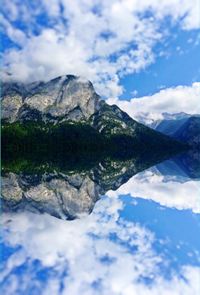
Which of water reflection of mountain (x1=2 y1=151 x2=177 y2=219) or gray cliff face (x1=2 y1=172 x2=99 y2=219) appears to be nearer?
gray cliff face (x1=2 y1=172 x2=99 y2=219)

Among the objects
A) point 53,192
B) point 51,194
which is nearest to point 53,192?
point 53,192

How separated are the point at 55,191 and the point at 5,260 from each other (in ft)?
83.4

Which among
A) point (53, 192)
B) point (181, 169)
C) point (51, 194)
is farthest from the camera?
point (181, 169)

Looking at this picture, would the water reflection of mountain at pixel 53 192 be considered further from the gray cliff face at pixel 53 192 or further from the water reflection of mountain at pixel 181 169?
the water reflection of mountain at pixel 181 169

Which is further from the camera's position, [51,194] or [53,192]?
[53,192]

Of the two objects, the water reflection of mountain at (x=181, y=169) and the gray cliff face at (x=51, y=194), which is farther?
the water reflection of mountain at (x=181, y=169)

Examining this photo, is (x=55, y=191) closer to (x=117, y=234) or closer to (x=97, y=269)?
(x=117, y=234)

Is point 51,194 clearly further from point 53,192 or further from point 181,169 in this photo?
point 181,169

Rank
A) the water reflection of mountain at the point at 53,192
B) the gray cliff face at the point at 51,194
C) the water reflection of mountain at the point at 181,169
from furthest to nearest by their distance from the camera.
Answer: the water reflection of mountain at the point at 181,169
the water reflection of mountain at the point at 53,192
the gray cliff face at the point at 51,194

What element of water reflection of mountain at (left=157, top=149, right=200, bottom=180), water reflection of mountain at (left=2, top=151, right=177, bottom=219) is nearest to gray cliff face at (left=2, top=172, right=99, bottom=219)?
water reflection of mountain at (left=2, top=151, right=177, bottom=219)

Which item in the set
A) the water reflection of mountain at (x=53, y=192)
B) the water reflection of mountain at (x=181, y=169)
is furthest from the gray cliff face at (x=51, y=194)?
the water reflection of mountain at (x=181, y=169)

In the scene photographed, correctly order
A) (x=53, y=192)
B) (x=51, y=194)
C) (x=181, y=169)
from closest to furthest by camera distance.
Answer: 1. (x=51, y=194)
2. (x=53, y=192)
3. (x=181, y=169)

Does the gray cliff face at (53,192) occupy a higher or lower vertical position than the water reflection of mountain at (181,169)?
lower

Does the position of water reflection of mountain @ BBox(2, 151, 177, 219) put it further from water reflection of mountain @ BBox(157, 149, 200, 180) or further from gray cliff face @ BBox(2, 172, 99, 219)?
water reflection of mountain @ BBox(157, 149, 200, 180)
